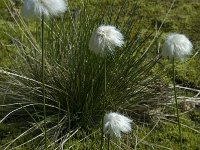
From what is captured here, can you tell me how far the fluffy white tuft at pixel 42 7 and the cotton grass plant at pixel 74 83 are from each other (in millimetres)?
1117

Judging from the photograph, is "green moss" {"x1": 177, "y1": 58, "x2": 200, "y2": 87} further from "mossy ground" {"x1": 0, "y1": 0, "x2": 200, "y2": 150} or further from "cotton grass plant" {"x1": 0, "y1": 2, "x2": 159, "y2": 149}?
"cotton grass plant" {"x1": 0, "y1": 2, "x2": 159, "y2": 149}

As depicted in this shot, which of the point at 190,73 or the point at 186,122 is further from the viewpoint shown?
the point at 190,73

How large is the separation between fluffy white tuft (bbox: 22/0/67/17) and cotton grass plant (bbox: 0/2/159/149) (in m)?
1.12

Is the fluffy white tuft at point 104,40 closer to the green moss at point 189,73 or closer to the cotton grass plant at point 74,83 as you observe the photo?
the cotton grass plant at point 74,83

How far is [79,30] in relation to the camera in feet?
11.7

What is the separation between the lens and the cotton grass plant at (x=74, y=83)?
3449 millimetres

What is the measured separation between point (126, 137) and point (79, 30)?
2.49 ft

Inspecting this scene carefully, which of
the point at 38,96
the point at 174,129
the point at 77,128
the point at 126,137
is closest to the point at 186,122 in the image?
the point at 174,129

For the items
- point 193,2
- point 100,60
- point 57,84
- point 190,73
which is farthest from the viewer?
point 193,2

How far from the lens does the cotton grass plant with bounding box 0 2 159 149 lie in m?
3.45

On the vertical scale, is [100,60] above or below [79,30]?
below

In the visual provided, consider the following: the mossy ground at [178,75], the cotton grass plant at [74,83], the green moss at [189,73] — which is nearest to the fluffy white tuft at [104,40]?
the cotton grass plant at [74,83]

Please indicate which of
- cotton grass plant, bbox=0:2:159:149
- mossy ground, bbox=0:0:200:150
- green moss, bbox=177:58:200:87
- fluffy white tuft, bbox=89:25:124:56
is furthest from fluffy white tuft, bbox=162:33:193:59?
green moss, bbox=177:58:200:87

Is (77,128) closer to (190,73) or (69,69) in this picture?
(69,69)
